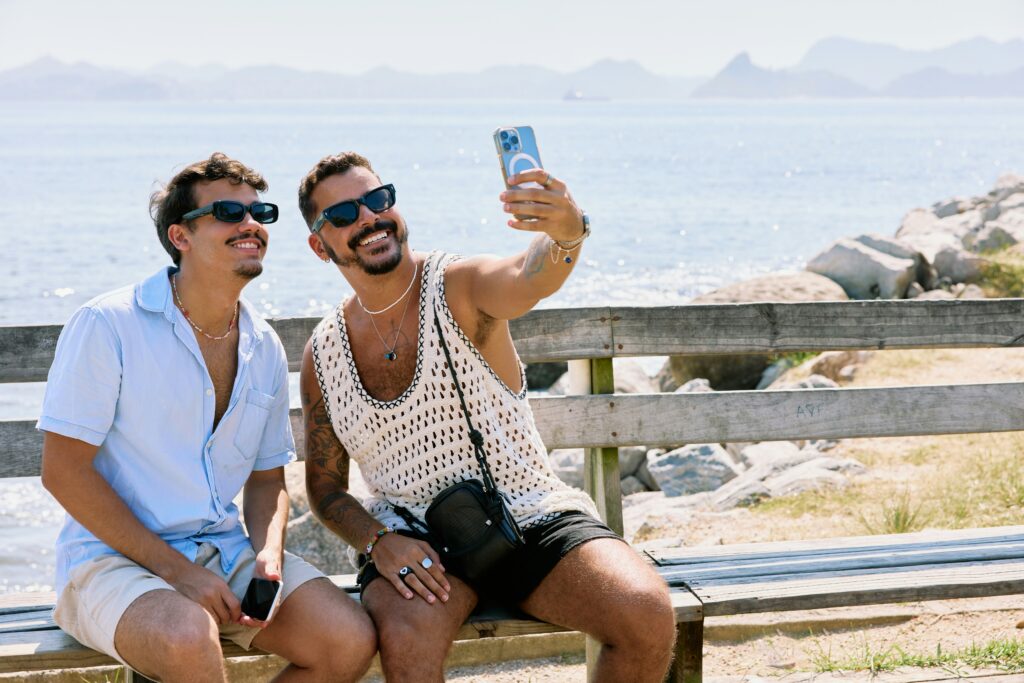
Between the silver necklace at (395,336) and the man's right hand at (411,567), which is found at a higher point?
the silver necklace at (395,336)

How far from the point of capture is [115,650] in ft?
9.99

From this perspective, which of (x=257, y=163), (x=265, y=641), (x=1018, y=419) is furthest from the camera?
(x=257, y=163)

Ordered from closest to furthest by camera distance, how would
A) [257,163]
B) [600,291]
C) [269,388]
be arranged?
1. [269,388]
2. [600,291]
3. [257,163]

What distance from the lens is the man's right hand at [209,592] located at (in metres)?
3.11

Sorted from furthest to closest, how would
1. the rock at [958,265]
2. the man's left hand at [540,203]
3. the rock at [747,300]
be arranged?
the rock at [958,265], the rock at [747,300], the man's left hand at [540,203]

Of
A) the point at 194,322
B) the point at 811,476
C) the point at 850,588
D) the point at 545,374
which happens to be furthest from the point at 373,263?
the point at 545,374

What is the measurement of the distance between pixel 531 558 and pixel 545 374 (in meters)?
8.85

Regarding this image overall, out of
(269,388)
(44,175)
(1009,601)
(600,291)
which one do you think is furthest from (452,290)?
(44,175)

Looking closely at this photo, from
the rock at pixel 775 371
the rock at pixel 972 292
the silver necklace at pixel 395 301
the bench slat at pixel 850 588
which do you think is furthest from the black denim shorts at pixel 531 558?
the rock at pixel 972 292

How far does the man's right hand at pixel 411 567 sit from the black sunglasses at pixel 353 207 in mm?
997

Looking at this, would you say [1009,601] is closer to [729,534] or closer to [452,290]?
[729,534]

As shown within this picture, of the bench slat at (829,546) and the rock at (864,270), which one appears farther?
the rock at (864,270)

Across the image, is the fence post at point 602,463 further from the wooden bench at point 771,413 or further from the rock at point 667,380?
the rock at point 667,380

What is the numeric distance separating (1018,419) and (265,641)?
3.04m
